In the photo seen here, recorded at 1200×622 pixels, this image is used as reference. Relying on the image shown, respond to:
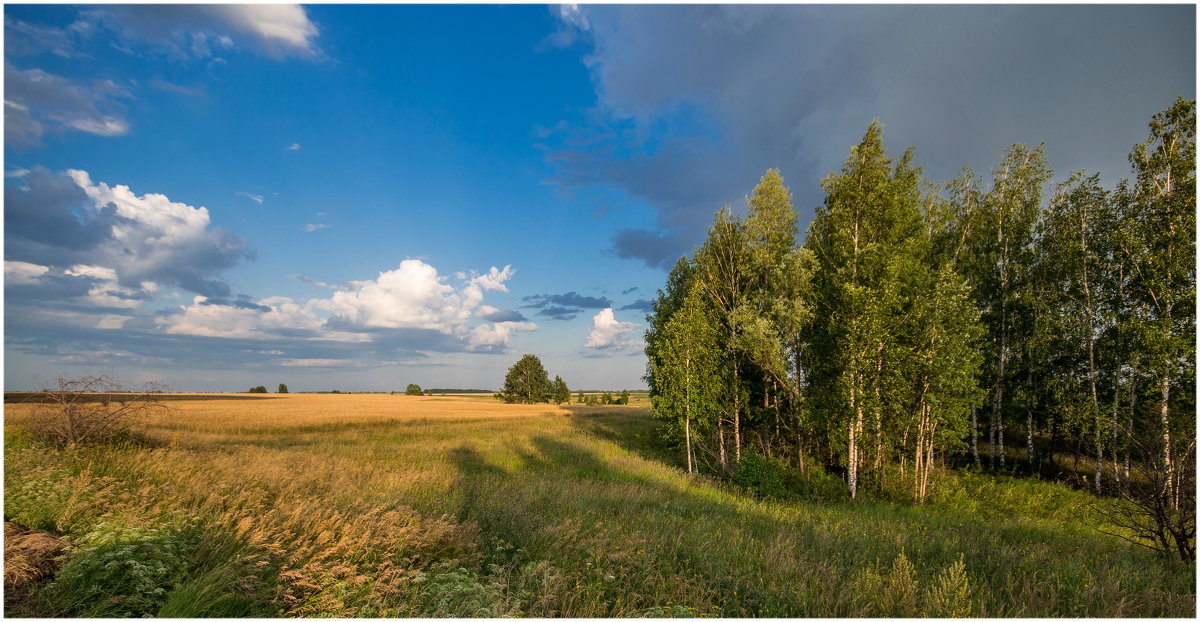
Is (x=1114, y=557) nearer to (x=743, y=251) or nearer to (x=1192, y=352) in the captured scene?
(x=1192, y=352)

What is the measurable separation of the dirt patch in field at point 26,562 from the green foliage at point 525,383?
298 ft

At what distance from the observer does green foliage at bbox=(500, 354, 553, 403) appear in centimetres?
9456

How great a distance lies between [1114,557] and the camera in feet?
28.0

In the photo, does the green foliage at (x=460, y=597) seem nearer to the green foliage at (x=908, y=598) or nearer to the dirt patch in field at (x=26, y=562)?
the dirt patch in field at (x=26, y=562)

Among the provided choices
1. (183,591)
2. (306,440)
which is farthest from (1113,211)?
(306,440)

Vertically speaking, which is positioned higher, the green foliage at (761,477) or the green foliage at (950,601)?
the green foliage at (950,601)

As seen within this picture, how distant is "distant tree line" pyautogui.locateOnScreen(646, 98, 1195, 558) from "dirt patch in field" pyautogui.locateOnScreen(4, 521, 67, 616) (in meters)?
17.5

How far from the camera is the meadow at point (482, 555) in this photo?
4.78 meters

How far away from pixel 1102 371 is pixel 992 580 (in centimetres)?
1926

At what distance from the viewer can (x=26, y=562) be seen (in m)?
4.59

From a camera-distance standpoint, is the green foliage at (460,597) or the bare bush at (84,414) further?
the bare bush at (84,414)

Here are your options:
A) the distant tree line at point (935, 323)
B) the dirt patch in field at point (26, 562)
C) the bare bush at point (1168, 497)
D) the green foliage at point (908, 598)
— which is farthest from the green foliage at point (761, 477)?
the dirt patch in field at point (26, 562)

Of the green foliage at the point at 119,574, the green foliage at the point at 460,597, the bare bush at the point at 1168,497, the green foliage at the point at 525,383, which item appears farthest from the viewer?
the green foliage at the point at 525,383

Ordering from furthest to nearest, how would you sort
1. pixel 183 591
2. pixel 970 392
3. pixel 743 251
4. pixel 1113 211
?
pixel 743 251, pixel 1113 211, pixel 970 392, pixel 183 591
